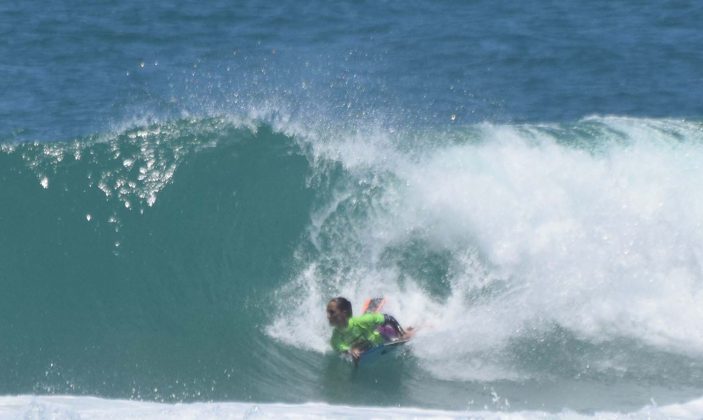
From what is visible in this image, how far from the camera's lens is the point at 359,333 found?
46.0 ft

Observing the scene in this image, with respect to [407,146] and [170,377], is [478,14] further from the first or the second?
[170,377]

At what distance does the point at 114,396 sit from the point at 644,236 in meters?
7.24

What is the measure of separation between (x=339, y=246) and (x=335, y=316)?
2683 mm

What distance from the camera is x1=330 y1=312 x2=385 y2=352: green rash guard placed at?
14008 mm

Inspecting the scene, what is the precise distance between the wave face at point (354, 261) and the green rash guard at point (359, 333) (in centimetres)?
38

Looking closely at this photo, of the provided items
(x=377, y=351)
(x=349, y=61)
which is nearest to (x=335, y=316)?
(x=377, y=351)

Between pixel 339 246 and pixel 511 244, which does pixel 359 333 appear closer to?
pixel 339 246

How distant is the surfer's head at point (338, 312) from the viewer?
45.2 ft

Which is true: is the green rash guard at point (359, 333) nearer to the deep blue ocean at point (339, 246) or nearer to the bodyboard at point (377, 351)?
the bodyboard at point (377, 351)

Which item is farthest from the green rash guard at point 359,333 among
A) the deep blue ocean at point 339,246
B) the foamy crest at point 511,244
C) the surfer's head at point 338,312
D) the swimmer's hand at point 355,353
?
the foamy crest at point 511,244

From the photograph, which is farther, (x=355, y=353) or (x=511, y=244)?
(x=511, y=244)

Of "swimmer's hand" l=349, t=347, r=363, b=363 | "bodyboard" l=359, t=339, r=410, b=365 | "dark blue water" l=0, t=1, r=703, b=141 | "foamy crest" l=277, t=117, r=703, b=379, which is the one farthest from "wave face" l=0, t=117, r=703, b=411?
"dark blue water" l=0, t=1, r=703, b=141

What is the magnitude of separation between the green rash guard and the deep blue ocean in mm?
366

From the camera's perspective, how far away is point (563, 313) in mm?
15234
